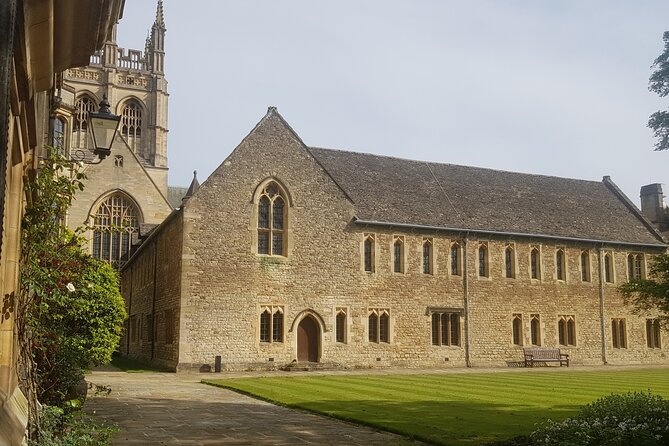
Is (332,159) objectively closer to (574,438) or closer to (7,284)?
(574,438)

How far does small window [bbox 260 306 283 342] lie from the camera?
28250mm

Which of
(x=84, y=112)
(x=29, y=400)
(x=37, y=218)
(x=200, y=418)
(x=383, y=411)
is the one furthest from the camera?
(x=84, y=112)

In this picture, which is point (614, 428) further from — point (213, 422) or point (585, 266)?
point (585, 266)

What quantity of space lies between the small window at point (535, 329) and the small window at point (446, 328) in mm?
4413

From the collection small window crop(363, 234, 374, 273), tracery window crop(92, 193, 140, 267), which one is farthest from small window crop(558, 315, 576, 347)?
tracery window crop(92, 193, 140, 267)

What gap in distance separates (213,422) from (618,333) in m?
29.9

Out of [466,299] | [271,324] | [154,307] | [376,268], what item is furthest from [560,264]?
[154,307]

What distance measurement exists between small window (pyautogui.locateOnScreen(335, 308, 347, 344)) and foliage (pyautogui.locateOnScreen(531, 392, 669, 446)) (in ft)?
66.4

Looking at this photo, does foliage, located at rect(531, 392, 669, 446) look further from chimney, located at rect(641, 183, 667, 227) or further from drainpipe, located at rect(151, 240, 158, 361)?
chimney, located at rect(641, 183, 667, 227)

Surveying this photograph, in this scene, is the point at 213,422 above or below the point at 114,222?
below

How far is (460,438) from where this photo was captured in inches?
406

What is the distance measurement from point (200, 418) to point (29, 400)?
20.0 ft

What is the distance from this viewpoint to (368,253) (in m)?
31.1

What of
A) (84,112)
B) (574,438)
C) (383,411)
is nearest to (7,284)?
(574,438)
